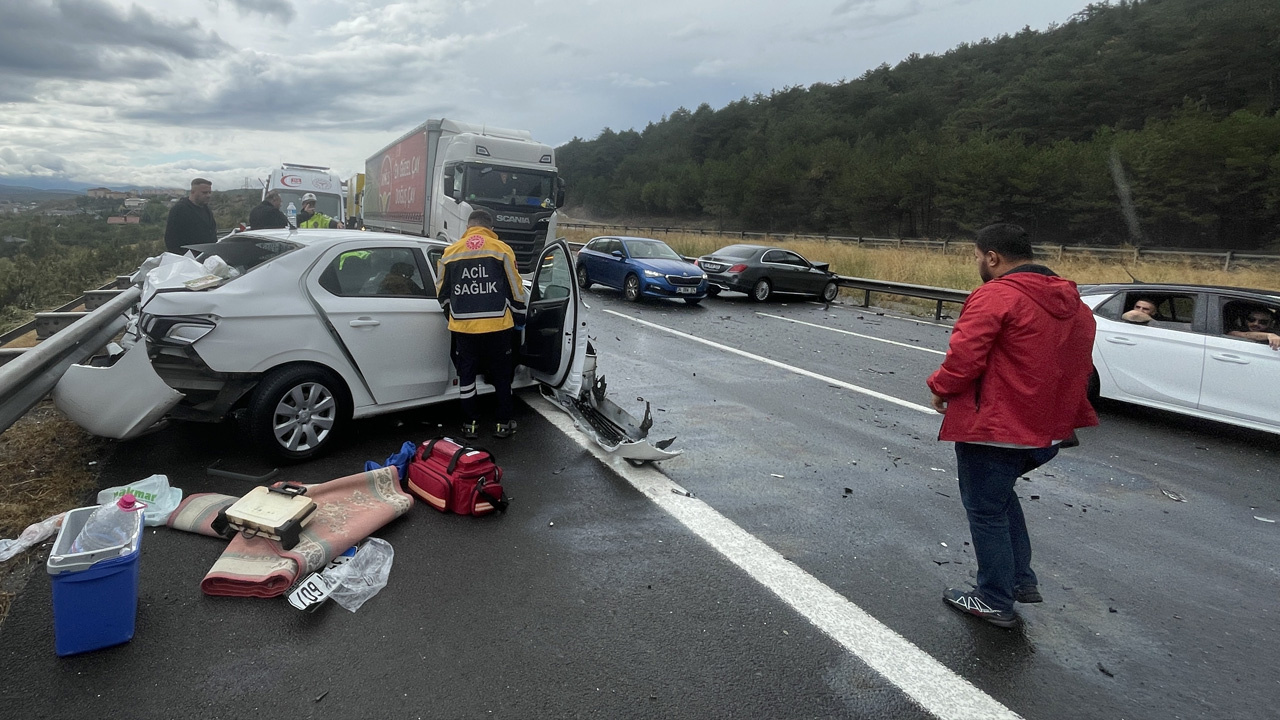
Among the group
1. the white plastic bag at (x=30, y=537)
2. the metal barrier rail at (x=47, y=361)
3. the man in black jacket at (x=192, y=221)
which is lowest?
the white plastic bag at (x=30, y=537)

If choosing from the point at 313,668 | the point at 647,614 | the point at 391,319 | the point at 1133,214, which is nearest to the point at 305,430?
the point at 391,319

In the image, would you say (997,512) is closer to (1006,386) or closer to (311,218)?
(1006,386)

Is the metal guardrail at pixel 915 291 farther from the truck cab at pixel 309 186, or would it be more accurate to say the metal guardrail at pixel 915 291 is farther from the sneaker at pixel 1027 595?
the truck cab at pixel 309 186

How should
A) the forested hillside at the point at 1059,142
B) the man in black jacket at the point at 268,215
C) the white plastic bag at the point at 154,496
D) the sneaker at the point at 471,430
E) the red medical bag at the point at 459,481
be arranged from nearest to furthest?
the white plastic bag at the point at 154,496 < the red medical bag at the point at 459,481 < the sneaker at the point at 471,430 < the man in black jacket at the point at 268,215 < the forested hillside at the point at 1059,142

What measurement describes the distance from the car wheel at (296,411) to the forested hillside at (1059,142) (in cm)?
4540

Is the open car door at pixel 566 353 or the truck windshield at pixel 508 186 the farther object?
the truck windshield at pixel 508 186

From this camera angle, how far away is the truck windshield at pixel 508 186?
16375 millimetres

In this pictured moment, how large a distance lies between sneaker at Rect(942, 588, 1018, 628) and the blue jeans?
26 millimetres

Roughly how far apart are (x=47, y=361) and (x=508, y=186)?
13.1 meters

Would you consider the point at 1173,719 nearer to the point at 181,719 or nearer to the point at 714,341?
the point at 181,719

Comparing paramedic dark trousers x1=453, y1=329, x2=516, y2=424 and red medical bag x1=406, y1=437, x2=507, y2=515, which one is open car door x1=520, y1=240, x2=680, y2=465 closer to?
paramedic dark trousers x1=453, y1=329, x2=516, y2=424

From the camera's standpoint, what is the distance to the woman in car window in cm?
664

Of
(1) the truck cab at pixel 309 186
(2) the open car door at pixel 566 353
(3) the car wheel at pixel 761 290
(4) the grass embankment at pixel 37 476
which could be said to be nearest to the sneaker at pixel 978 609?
(2) the open car door at pixel 566 353

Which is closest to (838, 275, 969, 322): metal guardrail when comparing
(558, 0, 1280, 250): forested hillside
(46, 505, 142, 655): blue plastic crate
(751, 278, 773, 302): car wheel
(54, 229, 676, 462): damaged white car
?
(751, 278, 773, 302): car wheel
